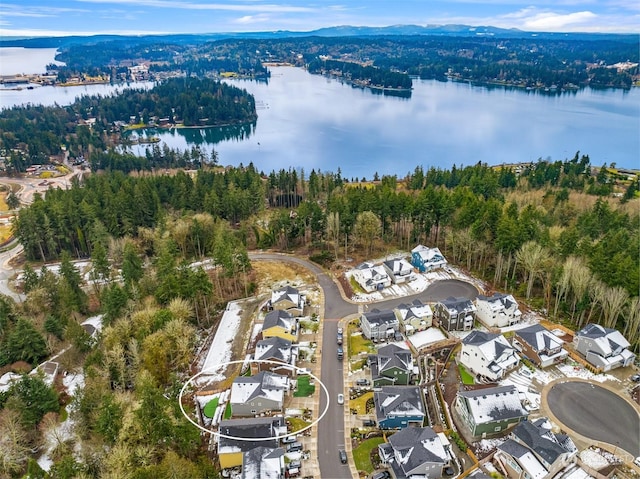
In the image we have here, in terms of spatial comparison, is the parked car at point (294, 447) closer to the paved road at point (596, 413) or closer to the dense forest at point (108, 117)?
the paved road at point (596, 413)

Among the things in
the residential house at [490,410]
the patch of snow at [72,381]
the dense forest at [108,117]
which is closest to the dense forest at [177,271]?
the patch of snow at [72,381]

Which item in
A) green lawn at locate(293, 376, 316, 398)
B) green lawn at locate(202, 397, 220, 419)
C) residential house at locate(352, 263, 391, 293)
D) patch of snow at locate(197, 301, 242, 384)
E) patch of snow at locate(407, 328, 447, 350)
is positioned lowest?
patch of snow at locate(197, 301, 242, 384)

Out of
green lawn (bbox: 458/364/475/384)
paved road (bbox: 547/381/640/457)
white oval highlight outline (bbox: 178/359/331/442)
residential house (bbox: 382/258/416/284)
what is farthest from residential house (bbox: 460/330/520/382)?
residential house (bbox: 382/258/416/284)

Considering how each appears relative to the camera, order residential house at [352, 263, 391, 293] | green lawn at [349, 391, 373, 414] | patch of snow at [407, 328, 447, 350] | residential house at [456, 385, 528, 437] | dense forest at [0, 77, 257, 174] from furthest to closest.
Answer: dense forest at [0, 77, 257, 174] → residential house at [352, 263, 391, 293] → patch of snow at [407, 328, 447, 350] → green lawn at [349, 391, 373, 414] → residential house at [456, 385, 528, 437]

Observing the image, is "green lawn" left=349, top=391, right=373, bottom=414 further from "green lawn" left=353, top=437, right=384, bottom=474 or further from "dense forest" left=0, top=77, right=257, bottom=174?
"dense forest" left=0, top=77, right=257, bottom=174

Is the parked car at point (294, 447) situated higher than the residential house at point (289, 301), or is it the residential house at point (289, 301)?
the residential house at point (289, 301)

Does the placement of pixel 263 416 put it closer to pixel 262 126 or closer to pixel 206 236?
pixel 206 236

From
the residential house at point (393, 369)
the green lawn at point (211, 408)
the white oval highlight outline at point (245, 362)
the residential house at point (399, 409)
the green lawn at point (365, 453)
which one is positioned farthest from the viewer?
the residential house at point (393, 369)
